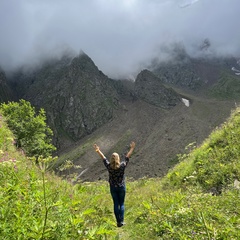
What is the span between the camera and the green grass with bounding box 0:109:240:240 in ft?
14.4

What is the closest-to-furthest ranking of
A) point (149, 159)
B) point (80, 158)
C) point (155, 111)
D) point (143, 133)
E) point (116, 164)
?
1. point (116, 164)
2. point (149, 159)
3. point (80, 158)
4. point (143, 133)
5. point (155, 111)

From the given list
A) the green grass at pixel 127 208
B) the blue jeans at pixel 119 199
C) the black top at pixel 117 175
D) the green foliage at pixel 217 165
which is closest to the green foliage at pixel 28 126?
the green grass at pixel 127 208

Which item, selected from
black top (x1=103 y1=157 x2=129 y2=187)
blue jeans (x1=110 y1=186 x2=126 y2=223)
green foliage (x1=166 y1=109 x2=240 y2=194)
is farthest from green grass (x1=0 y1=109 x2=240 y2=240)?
black top (x1=103 y1=157 x2=129 y2=187)

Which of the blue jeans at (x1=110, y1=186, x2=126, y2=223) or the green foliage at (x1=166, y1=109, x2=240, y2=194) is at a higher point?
the blue jeans at (x1=110, y1=186, x2=126, y2=223)

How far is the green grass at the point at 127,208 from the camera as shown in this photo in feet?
14.4

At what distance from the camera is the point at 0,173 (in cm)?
633

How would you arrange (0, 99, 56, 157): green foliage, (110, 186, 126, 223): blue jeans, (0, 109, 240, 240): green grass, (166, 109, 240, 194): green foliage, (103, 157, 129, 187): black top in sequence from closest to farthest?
1. (0, 109, 240, 240): green grass
2. (103, 157, 129, 187): black top
3. (110, 186, 126, 223): blue jeans
4. (166, 109, 240, 194): green foliage
5. (0, 99, 56, 157): green foliage

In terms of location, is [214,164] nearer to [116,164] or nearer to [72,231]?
[116,164]

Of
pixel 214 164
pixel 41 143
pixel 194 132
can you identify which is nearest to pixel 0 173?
pixel 214 164

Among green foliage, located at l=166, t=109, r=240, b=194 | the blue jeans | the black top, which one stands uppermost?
the black top

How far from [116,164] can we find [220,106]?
180985 millimetres

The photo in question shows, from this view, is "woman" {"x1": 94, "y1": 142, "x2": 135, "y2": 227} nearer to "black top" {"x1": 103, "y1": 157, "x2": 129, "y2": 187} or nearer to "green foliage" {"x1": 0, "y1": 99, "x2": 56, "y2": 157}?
"black top" {"x1": 103, "y1": 157, "x2": 129, "y2": 187}

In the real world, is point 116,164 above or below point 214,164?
above

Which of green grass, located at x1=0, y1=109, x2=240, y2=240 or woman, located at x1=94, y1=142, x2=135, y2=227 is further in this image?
woman, located at x1=94, y1=142, x2=135, y2=227
